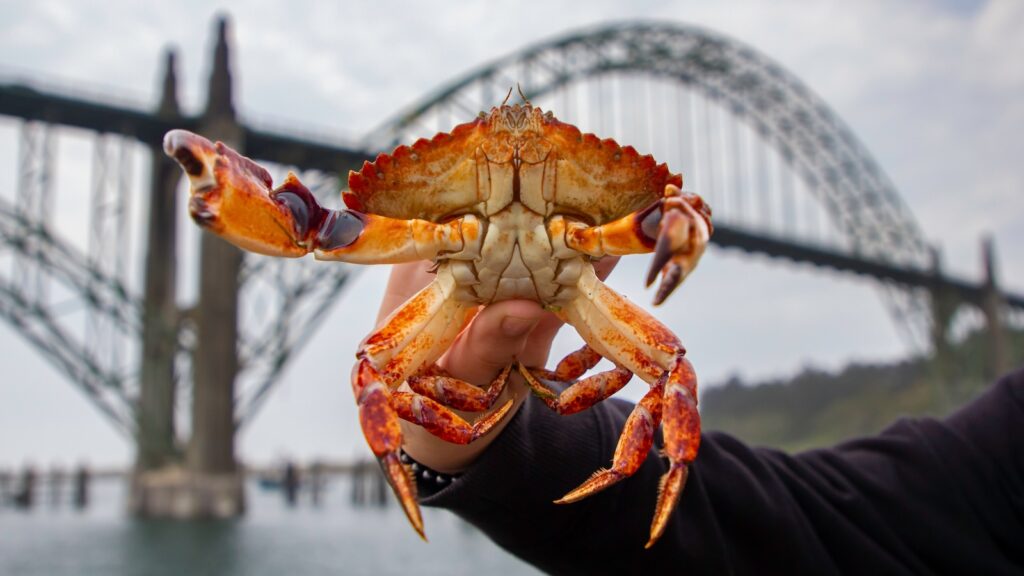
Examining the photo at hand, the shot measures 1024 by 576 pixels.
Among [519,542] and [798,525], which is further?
[798,525]

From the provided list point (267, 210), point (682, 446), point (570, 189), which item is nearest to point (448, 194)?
point (570, 189)

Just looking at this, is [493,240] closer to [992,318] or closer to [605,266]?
[605,266]

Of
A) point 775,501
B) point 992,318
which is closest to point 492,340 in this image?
point 775,501

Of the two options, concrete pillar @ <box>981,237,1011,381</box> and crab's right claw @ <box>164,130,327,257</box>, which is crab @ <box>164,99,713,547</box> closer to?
crab's right claw @ <box>164,130,327,257</box>

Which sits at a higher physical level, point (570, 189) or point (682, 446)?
point (570, 189)

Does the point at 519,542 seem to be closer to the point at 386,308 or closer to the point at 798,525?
the point at 386,308

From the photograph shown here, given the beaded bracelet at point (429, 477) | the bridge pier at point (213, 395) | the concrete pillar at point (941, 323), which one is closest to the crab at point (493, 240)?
the beaded bracelet at point (429, 477)

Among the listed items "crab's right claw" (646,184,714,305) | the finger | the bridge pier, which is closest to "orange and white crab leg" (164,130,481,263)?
the finger
